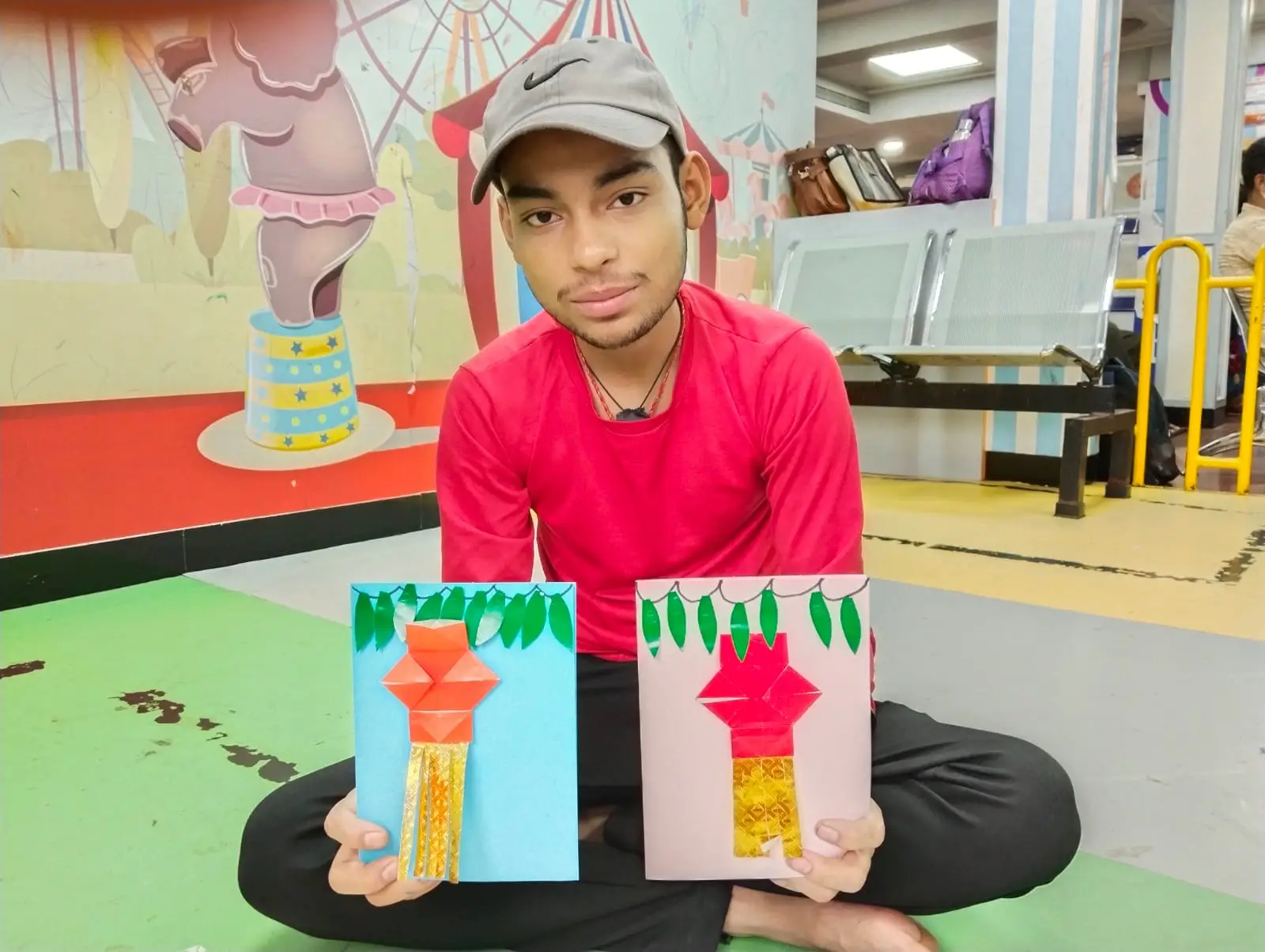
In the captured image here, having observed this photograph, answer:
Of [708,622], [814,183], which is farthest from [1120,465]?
[708,622]

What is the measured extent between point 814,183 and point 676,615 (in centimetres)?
360

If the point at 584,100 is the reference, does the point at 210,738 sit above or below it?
below

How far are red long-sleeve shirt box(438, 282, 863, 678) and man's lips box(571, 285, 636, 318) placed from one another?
0.42ft

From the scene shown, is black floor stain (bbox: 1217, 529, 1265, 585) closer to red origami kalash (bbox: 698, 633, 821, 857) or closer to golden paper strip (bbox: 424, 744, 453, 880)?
red origami kalash (bbox: 698, 633, 821, 857)

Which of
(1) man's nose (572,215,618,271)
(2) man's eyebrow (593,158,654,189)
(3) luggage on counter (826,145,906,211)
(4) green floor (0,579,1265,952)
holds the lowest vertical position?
(4) green floor (0,579,1265,952)

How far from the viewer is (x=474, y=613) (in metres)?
0.74

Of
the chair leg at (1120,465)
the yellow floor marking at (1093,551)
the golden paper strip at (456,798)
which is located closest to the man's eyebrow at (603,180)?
the golden paper strip at (456,798)

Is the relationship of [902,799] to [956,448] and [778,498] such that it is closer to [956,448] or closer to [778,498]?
[778,498]

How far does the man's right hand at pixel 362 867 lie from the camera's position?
75 centimetres

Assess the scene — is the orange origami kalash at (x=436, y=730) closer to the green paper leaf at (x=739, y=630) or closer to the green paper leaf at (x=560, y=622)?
the green paper leaf at (x=560, y=622)

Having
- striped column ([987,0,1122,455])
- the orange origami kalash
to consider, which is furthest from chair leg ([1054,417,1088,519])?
the orange origami kalash

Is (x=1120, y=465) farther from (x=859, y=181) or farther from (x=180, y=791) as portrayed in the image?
(x=180, y=791)

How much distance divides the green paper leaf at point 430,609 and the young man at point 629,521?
18 centimetres

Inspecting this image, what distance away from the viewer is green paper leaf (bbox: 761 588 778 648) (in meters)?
0.76
